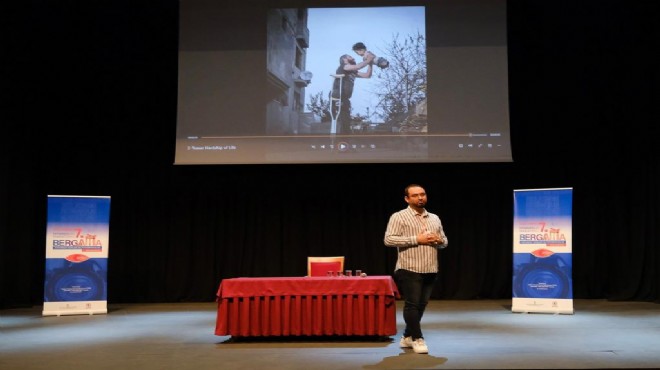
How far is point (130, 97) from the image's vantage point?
31.4 feet

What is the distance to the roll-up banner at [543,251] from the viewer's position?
7.61 m

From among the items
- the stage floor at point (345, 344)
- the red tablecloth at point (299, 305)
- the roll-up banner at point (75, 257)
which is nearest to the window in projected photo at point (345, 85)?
the roll-up banner at point (75, 257)

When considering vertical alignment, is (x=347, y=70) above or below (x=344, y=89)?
above

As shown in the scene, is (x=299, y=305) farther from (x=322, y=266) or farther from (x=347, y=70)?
(x=347, y=70)

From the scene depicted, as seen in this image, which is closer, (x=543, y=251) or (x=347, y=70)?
(x=543, y=251)

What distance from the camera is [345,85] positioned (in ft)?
27.7

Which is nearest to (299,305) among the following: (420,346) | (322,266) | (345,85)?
(322,266)

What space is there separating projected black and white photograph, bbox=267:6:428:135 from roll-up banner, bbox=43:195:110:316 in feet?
8.37

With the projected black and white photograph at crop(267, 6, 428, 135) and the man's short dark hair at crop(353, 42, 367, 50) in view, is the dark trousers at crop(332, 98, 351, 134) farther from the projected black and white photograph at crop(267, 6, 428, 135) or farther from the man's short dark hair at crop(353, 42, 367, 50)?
the man's short dark hair at crop(353, 42, 367, 50)

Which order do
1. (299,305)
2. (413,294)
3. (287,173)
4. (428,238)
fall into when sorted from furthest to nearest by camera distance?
(287,173) → (299,305) → (413,294) → (428,238)

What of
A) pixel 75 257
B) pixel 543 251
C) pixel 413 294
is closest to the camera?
pixel 413 294

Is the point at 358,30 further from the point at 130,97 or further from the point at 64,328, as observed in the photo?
the point at 64,328

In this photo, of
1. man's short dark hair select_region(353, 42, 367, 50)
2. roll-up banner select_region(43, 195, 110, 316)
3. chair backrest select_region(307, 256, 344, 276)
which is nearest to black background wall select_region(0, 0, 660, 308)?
roll-up banner select_region(43, 195, 110, 316)

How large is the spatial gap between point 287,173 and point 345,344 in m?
4.61
